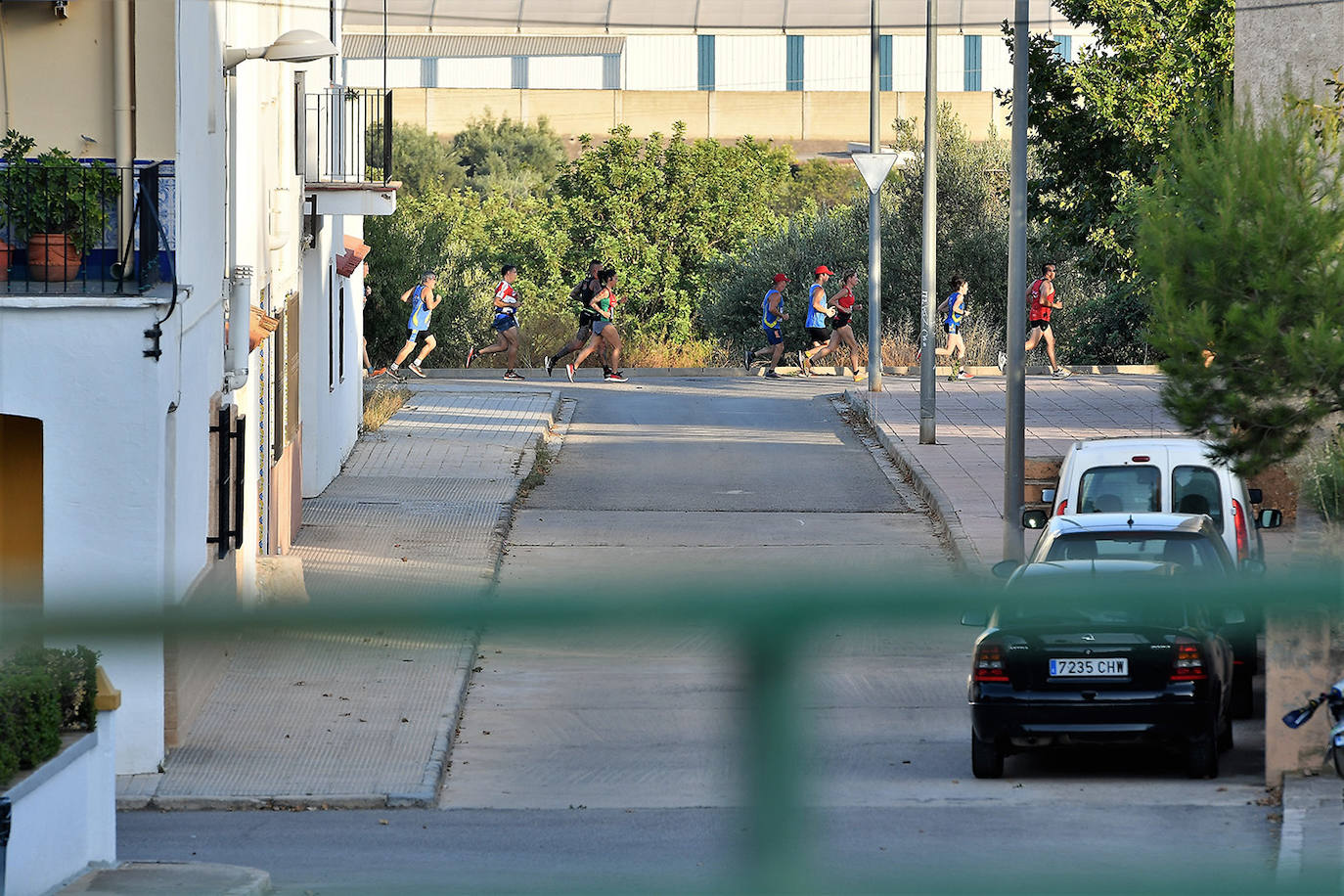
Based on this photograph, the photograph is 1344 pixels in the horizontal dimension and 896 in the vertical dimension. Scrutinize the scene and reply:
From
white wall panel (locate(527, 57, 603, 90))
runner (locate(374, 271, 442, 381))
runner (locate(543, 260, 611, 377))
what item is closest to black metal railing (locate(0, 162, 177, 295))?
runner (locate(374, 271, 442, 381))

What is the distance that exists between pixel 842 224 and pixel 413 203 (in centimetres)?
1542

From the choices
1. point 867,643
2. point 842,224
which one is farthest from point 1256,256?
point 842,224

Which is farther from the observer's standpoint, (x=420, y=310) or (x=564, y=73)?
(x=564, y=73)

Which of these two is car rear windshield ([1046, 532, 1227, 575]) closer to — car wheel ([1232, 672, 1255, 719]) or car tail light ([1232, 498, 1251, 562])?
car wheel ([1232, 672, 1255, 719])

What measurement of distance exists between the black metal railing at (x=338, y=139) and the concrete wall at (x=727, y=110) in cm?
4823

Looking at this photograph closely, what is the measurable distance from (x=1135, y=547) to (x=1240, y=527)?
7.79 feet

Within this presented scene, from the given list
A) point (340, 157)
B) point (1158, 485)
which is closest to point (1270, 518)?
point (1158, 485)

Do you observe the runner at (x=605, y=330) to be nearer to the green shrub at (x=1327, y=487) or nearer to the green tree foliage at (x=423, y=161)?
the green shrub at (x=1327, y=487)

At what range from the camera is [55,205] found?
1135cm

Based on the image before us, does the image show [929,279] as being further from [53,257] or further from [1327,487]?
[53,257]

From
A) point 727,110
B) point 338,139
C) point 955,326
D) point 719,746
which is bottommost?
point 719,746

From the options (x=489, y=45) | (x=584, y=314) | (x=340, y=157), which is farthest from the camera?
(x=489, y=45)

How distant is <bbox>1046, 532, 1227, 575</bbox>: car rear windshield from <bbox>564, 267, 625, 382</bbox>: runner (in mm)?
20309

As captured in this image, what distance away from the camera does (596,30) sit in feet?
242
